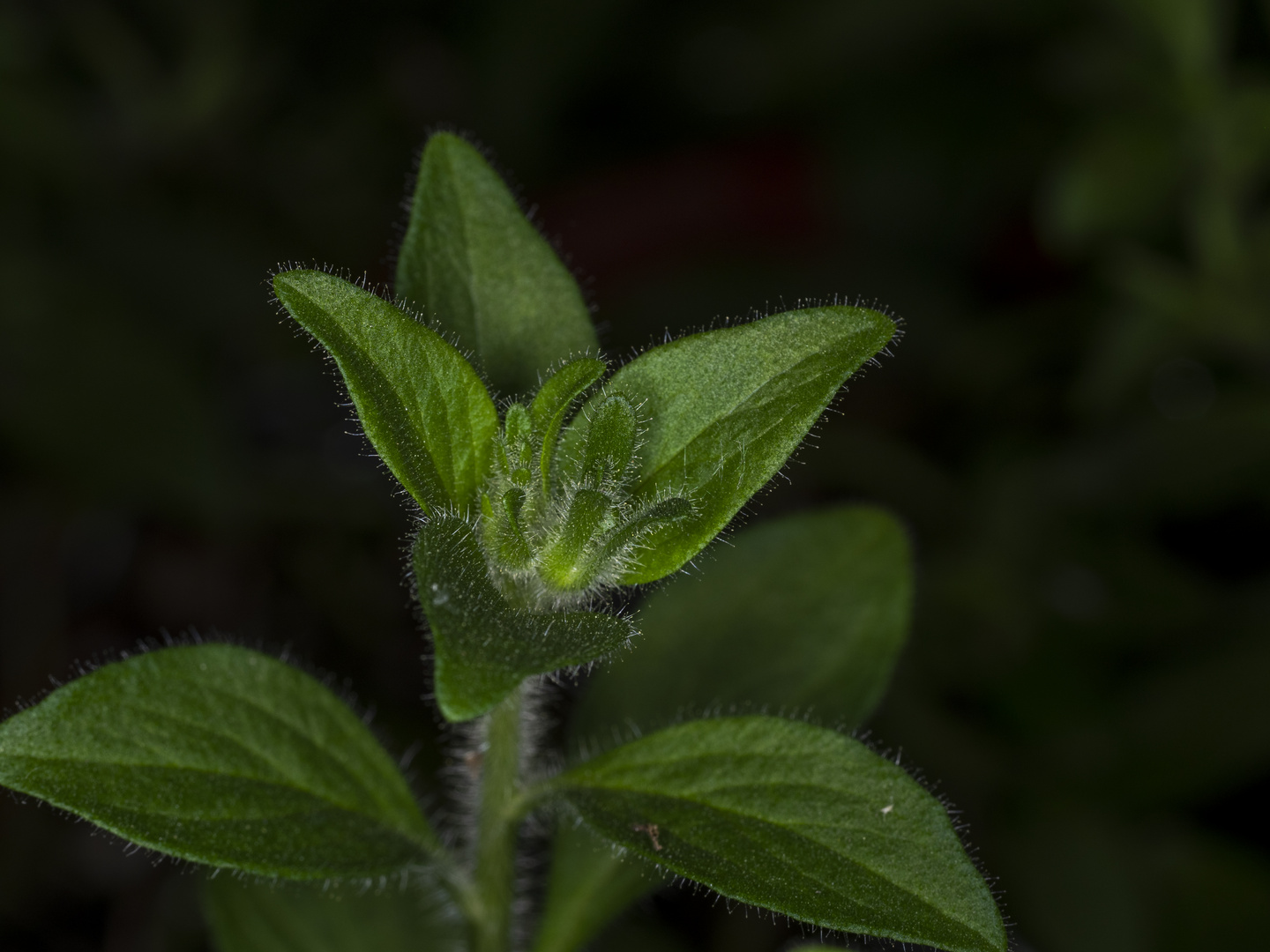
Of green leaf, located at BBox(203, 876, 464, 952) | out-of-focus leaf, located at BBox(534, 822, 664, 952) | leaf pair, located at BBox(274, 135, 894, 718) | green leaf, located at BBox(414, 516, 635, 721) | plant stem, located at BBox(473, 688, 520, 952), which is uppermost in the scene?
leaf pair, located at BBox(274, 135, 894, 718)

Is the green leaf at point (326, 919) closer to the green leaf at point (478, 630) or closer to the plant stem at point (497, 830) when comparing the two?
the plant stem at point (497, 830)

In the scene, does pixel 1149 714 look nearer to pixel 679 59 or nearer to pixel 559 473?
pixel 559 473

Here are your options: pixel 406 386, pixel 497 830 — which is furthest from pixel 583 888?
pixel 406 386

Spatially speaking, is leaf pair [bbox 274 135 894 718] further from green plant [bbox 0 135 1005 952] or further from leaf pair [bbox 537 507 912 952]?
leaf pair [bbox 537 507 912 952]

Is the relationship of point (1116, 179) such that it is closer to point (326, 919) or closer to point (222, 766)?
point (326, 919)

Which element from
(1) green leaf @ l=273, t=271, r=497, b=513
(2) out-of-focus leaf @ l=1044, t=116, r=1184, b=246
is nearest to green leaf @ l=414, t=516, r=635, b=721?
(1) green leaf @ l=273, t=271, r=497, b=513

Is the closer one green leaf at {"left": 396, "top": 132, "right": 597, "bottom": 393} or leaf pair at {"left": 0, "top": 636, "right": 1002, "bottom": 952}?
leaf pair at {"left": 0, "top": 636, "right": 1002, "bottom": 952}

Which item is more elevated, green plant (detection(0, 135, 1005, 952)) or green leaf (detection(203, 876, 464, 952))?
green plant (detection(0, 135, 1005, 952))

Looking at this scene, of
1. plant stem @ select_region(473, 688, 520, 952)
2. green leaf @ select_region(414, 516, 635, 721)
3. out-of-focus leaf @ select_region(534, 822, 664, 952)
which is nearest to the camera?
green leaf @ select_region(414, 516, 635, 721)
